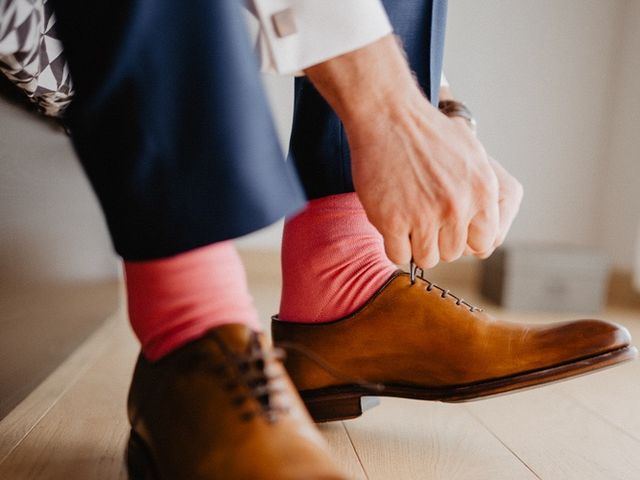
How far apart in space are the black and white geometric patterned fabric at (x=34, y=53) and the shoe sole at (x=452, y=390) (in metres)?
0.46

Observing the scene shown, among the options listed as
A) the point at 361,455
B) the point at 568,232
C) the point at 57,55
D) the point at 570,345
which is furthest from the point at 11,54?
the point at 568,232

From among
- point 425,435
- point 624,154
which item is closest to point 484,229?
point 425,435

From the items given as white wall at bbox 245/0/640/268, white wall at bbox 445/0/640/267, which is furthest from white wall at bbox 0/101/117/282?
white wall at bbox 445/0/640/267

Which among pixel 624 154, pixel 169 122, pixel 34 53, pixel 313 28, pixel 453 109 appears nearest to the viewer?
pixel 169 122

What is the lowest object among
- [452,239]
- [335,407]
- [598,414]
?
[598,414]

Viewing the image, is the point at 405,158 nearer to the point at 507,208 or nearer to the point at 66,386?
Answer: the point at 507,208

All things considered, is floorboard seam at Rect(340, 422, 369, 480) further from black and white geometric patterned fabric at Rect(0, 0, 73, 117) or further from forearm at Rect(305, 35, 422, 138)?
black and white geometric patterned fabric at Rect(0, 0, 73, 117)

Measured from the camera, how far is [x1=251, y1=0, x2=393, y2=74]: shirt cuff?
1.54 ft

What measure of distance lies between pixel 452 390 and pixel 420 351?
56mm

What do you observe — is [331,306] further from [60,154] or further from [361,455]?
[60,154]

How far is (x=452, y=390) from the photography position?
67 cm

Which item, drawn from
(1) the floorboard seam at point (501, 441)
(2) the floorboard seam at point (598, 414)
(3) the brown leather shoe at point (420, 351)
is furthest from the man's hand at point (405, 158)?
(2) the floorboard seam at point (598, 414)

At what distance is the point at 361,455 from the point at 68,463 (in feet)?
0.98

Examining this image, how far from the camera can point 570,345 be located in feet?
2.12
